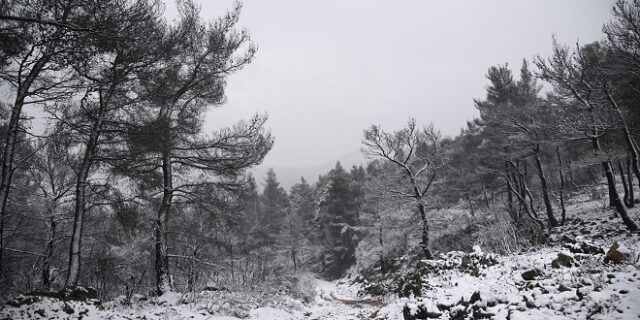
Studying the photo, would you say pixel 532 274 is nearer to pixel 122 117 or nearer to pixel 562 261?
pixel 562 261

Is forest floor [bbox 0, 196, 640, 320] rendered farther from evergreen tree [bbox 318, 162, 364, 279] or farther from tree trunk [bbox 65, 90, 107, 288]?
evergreen tree [bbox 318, 162, 364, 279]

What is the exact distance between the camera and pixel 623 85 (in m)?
14.5

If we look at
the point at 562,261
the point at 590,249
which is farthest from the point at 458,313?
the point at 590,249

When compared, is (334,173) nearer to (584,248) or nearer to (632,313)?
(584,248)

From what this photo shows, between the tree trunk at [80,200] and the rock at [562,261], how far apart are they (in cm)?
1132

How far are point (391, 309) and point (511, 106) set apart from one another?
14.0 meters

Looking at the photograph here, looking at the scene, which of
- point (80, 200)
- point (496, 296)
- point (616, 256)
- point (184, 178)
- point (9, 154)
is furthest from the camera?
point (184, 178)

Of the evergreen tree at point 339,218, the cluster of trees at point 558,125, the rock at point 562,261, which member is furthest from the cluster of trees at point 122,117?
the evergreen tree at point 339,218

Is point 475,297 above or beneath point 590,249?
beneath

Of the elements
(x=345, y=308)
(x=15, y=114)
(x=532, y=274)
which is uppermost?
(x=15, y=114)

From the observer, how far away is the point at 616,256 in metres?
6.23

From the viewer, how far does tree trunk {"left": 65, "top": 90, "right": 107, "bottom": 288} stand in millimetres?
7251

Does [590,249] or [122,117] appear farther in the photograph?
[122,117]

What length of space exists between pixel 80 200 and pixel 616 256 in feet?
40.7
